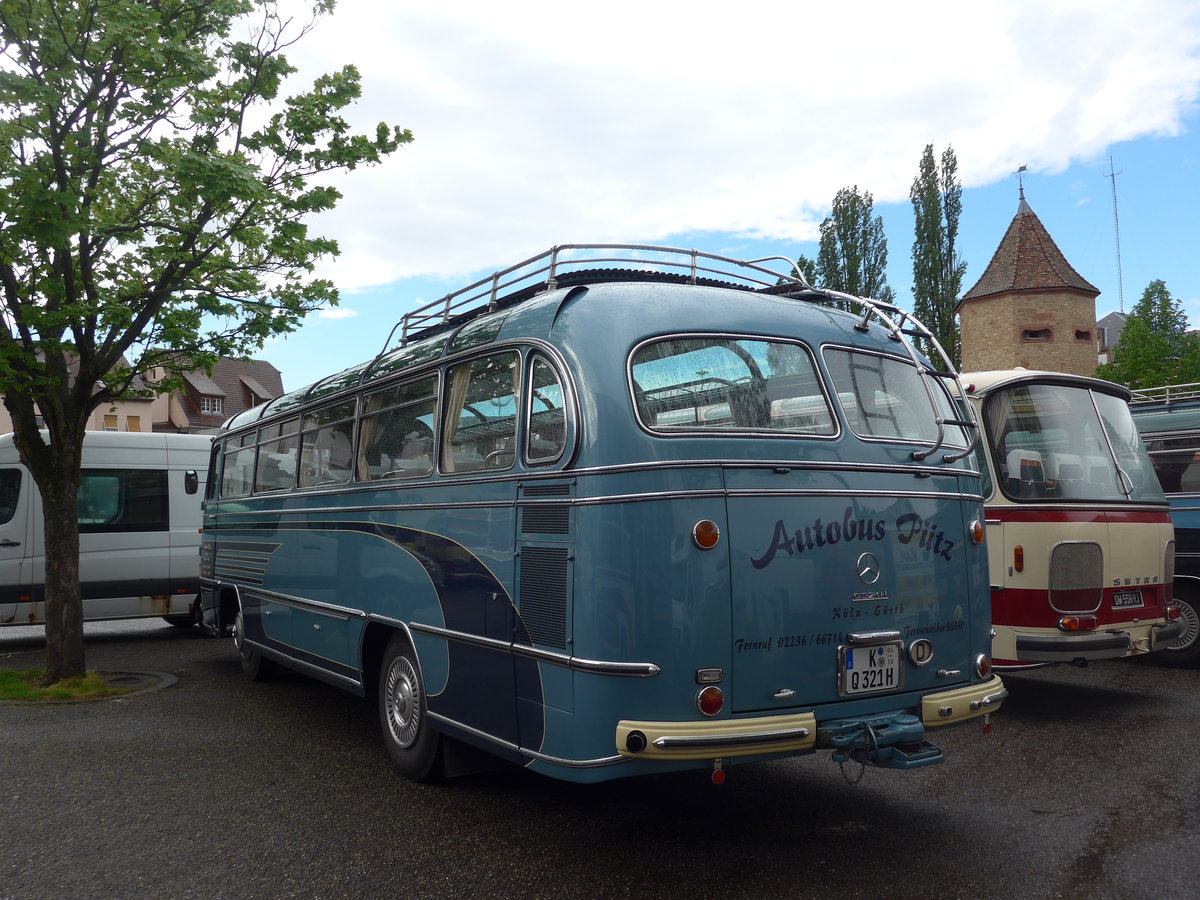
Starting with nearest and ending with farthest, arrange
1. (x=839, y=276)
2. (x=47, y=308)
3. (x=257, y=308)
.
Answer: (x=47, y=308) < (x=257, y=308) < (x=839, y=276)

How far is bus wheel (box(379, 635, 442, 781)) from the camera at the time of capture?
5.99 m

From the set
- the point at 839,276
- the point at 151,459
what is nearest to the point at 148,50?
the point at 151,459

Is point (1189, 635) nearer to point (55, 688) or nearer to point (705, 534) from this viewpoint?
point (705, 534)

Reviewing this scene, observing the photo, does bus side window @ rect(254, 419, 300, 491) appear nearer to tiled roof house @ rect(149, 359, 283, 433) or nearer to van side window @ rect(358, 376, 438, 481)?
van side window @ rect(358, 376, 438, 481)

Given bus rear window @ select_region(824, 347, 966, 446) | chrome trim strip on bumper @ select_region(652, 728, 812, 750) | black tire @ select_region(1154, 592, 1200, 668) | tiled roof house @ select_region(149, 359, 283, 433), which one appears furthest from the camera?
tiled roof house @ select_region(149, 359, 283, 433)

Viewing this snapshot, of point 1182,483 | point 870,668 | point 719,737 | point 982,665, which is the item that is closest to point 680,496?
point 719,737

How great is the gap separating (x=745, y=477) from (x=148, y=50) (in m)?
7.12

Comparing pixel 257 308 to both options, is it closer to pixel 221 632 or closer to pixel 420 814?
pixel 221 632

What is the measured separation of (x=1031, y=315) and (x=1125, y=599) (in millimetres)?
37711

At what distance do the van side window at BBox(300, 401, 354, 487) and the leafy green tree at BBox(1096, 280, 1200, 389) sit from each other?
4226 centimetres

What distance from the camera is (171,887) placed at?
4547mm

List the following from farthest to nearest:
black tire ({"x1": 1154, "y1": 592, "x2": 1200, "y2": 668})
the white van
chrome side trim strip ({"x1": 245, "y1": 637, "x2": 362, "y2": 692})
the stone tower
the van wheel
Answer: the stone tower, the white van, the van wheel, black tire ({"x1": 1154, "y1": 592, "x2": 1200, "y2": 668}), chrome side trim strip ({"x1": 245, "y1": 637, "x2": 362, "y2": 692})

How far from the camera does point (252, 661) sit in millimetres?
10109

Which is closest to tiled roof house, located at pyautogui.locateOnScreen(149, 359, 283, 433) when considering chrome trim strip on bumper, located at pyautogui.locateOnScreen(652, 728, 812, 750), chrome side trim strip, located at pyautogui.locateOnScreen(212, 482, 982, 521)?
chrome side trim strip, located at pyautogui.locateOnScreen(212, 482, 982, 521)
